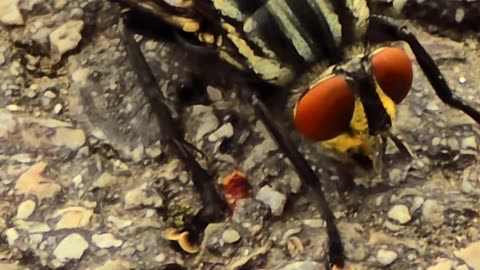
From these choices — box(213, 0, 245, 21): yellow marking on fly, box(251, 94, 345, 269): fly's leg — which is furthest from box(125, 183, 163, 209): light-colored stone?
box(213, 0, 245, 21): yellow marking on fly

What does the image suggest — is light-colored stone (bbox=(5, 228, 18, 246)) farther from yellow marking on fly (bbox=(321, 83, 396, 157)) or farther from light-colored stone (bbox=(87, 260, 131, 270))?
yellow marking on fly (bbox=(321, 83, 396, 157))

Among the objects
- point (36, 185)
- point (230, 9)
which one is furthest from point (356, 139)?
point (36, 185)

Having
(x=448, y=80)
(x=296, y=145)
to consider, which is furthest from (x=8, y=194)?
(x=448, y=80)

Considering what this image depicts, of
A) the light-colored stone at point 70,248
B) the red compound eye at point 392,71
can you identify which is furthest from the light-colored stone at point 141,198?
the red compound eye at point 392,71

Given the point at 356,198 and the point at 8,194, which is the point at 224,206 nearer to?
the point at 356,198

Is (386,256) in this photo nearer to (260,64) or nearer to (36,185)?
(260,64)

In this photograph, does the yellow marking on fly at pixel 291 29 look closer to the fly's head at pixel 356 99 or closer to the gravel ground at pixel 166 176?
the fly's head at pixel 356 99
